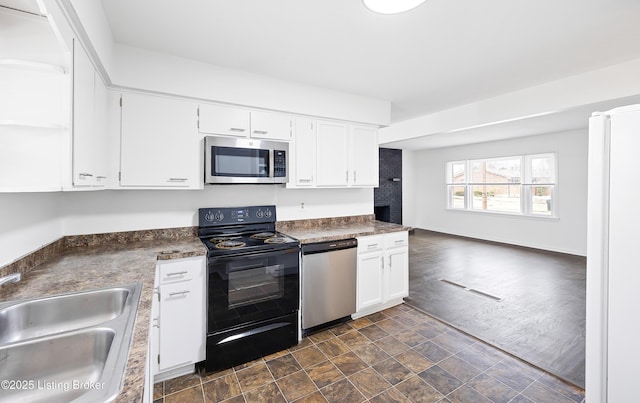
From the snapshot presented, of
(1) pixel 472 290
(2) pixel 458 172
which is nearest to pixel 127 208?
(1) pixel 472 290

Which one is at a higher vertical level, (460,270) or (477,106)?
(477,106)

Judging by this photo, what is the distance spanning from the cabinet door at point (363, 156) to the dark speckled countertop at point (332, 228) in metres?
0.51

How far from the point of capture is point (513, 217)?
6.45 m

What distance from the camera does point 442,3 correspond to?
5.70 ft

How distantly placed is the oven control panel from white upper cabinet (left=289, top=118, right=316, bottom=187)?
433 mm

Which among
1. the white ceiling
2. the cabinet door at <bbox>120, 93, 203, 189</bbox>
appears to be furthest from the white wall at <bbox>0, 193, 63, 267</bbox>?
the white ceiling

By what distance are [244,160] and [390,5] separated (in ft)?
5.41

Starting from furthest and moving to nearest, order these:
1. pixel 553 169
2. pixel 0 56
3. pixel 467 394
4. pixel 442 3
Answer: pixel 553 169 < pixel 467 394 < pixel 442 3 < pixel 0 56

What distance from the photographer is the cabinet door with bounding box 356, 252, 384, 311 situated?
9.48 ft

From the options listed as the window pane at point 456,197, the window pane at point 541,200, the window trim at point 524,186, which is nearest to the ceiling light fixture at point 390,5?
the window trim at point 524,186

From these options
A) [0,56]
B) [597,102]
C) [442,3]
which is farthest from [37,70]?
[597,102]

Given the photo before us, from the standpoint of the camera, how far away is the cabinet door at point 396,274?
309 cm

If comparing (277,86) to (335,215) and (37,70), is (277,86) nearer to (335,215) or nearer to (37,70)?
(335,215)

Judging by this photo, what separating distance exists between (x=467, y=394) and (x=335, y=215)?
2.12 meters
